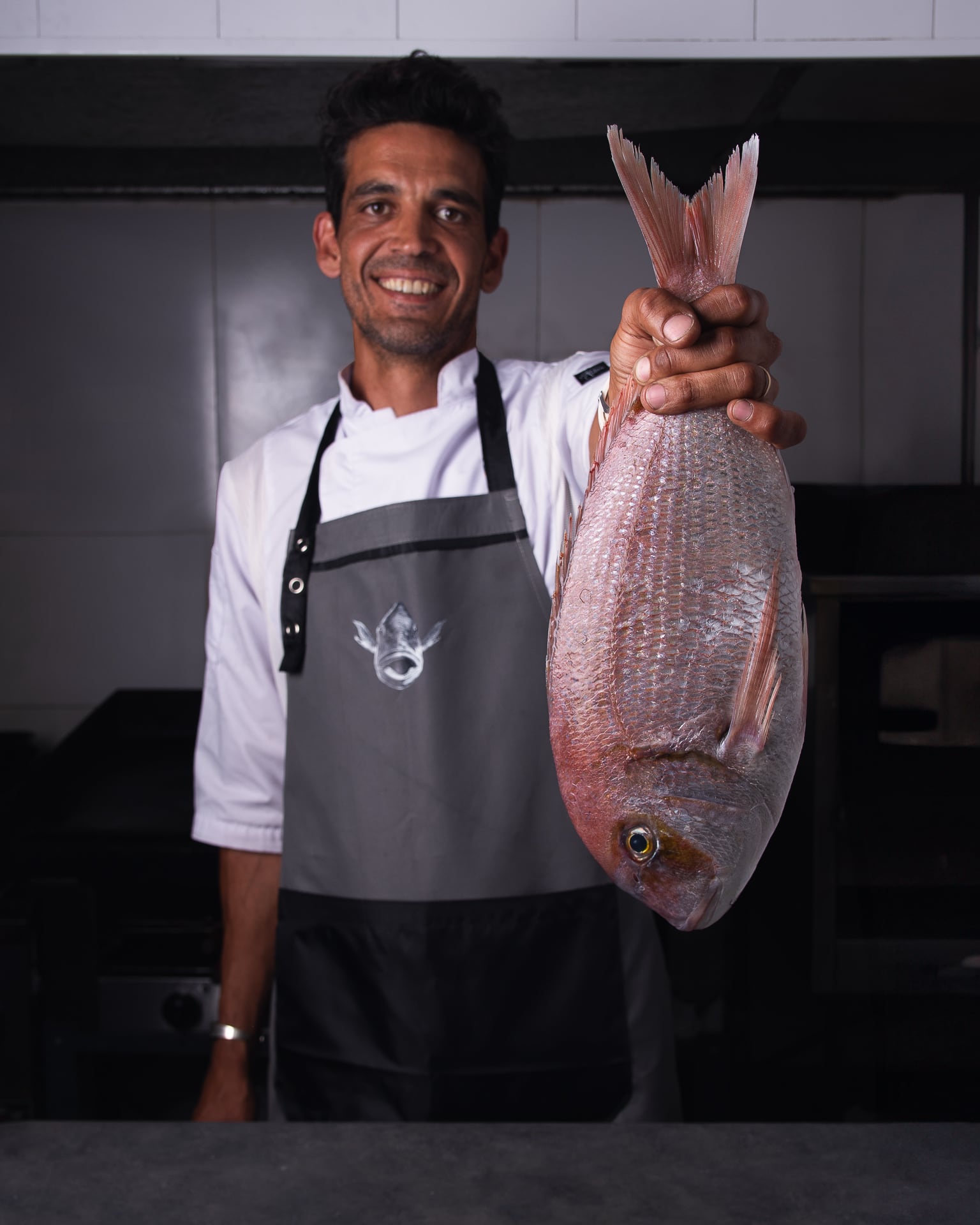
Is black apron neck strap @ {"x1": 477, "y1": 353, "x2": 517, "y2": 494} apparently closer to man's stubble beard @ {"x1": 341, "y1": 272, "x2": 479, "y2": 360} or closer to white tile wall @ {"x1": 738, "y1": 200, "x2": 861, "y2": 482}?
man's stubble beard @ {"x1": 341, "y1": 272, "x2": 479, "y2": 360}

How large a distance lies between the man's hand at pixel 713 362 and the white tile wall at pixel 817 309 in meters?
0.99

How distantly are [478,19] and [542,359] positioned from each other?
1.67 feet

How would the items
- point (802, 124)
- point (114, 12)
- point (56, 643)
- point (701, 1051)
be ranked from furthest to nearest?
point (56, 643) < point (701, 1051) < point (802, 124) < point (114, 12)

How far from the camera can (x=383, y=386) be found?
4.48 feet

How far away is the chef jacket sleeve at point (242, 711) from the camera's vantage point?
1377 millimetres

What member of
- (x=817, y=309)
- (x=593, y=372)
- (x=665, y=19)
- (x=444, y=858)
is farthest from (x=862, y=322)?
(x=444, y=858)

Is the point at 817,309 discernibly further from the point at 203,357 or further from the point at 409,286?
the point at 203,357

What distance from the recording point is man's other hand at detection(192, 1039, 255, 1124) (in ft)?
4.30

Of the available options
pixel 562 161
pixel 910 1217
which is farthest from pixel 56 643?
pixel 910 1217

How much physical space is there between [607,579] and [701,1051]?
4.04ft

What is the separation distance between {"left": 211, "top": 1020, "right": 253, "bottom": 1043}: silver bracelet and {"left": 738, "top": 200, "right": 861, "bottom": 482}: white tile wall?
109cm

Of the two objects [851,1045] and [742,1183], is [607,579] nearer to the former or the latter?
[742,1183]

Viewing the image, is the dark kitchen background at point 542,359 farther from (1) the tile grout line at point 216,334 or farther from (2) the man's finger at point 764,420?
(2) the man's finger at point 764,420

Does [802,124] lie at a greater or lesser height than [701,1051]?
greater
